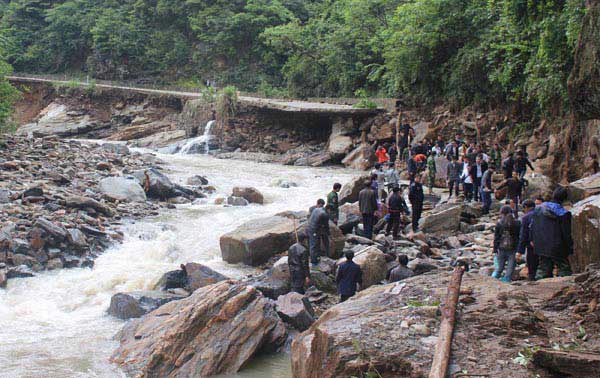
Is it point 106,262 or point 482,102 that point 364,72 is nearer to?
point 482,102

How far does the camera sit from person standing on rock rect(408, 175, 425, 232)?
42.3 feet

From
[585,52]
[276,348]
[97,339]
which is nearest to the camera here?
[276,348]

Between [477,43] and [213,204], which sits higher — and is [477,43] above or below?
above

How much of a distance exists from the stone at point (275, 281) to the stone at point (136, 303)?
4.49 ft

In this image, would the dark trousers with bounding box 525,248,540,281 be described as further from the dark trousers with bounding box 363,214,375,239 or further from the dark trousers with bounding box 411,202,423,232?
the dark trousers with bounding box 411,202,423,232

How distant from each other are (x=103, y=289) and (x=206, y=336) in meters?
4.08

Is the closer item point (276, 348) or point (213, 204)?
point (276, 348)

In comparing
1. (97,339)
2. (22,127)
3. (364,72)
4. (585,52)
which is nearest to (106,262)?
(97,339)

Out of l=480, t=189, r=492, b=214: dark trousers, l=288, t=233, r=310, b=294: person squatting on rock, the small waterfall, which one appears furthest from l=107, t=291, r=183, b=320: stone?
the small waterfall

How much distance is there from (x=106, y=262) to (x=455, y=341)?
8820 mm

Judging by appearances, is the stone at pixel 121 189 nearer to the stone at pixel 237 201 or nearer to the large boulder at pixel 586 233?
the stone at pixel 237 201

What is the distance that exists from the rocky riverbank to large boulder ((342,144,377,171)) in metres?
7.32

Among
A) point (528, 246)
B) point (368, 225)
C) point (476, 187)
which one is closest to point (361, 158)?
point (476, 187)

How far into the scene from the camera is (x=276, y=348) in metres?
8.15
